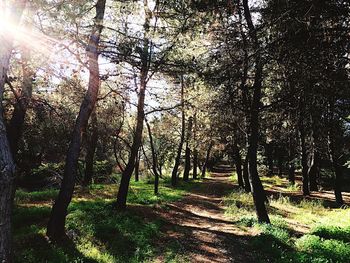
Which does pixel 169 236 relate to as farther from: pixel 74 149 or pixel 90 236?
pixel 74 149

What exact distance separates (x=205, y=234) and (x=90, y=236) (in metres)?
4.33

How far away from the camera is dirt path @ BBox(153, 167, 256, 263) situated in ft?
30.7

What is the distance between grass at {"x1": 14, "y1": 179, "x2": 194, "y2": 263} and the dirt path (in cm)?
56

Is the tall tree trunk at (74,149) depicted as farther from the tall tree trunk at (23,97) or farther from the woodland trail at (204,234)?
the woodland trail at (204,234)

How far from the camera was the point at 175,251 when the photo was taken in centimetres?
941

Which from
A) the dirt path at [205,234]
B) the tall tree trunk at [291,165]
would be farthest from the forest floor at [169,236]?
the tall tree trunk at [291,165]

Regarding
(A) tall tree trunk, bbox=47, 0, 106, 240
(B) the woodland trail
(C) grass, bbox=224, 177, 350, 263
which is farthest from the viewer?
(B) the woodland trail

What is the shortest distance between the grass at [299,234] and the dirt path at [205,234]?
0.50 metres

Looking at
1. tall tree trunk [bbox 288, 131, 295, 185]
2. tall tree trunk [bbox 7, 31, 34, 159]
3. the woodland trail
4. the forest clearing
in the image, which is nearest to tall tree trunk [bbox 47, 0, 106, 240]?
the forest clearing

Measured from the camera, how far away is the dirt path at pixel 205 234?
30.7ft

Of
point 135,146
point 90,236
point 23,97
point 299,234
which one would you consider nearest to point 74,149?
point 90,236

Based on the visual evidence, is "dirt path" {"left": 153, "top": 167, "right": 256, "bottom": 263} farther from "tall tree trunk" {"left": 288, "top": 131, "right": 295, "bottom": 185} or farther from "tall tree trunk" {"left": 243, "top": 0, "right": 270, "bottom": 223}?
"tall tree trunk" {"left": 288, "top": 131, "right": 295, "bottom": 185}

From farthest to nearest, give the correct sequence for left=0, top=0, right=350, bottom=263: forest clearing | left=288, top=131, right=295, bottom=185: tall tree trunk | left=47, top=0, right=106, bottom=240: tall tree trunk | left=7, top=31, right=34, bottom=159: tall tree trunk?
1. left=288, top=131, right=295, bottom=185: tall tree trunk
2. left=7, top=31, right=34, bottom=159: tall tree trunk
3. left=47, top=0, right=106, bottom=240: tall tree trunk
4. left=0, top=0, right=350, bottom=263: forest clearing

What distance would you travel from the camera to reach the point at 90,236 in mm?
9438
